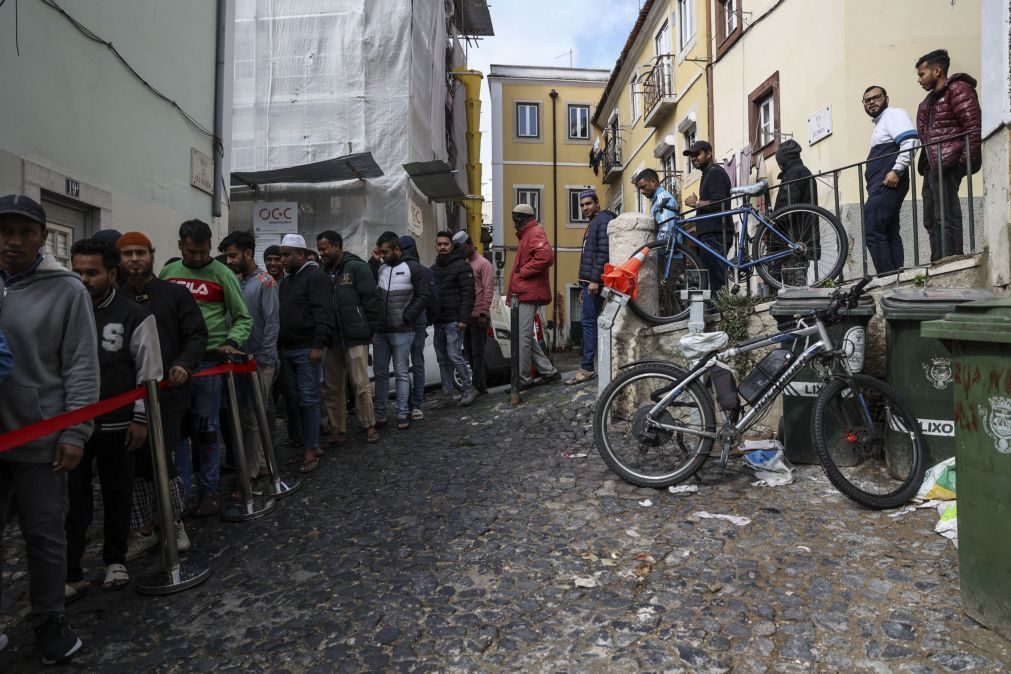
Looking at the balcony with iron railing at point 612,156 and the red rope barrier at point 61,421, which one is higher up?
the balcony with iron railing at point 612,156

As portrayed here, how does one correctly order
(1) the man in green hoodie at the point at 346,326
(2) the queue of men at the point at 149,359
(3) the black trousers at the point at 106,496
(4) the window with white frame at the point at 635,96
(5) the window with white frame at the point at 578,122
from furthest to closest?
(5) the window with white frame at the point at 578,122
(4) the window with white frame at the point at 635,96
(1) the man in green hoodie at the point at 346,326
(3) the black trousers at the point at 106,496
(2) the queue of men at the point at 149,359

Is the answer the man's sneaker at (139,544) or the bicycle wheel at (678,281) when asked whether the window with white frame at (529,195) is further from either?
the man's sneaker at (139,544)

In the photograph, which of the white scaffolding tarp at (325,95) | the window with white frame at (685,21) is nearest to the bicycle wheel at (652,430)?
the white scaffolding tarp at (325,95)

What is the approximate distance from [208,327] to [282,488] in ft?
4.15

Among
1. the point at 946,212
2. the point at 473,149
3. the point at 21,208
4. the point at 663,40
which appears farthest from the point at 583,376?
the point at 473,149

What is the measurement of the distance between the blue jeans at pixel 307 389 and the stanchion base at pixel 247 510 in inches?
37.0

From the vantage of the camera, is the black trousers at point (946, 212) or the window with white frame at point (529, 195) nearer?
the black trousers at point (946, 212)

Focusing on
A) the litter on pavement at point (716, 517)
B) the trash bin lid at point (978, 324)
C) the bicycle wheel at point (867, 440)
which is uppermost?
the trash bin lid at point (978, 324)

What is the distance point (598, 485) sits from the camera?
4.80 m

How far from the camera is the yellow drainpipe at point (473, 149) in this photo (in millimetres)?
23328

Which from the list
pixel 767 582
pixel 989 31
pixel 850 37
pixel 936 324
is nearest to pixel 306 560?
pixel 767 582

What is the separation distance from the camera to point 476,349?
8.40m

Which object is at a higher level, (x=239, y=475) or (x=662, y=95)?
(x=662, y=95)

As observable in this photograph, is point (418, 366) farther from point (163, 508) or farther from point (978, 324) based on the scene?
point (978, 324)
